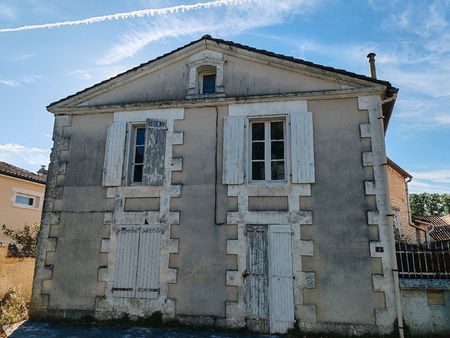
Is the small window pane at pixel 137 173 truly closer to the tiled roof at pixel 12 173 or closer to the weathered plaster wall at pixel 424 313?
the weathered plaster wall at pixel 424 313

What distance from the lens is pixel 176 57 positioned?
27.9 ft

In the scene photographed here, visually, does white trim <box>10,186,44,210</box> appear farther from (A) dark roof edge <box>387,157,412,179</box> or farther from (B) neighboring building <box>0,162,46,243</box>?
(A) dark roof edge <box>387,157,412,179</box>

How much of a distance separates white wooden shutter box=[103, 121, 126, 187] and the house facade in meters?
0.03

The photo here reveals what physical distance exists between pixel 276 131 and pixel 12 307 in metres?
7.24

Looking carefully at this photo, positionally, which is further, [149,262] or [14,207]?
[14,207]

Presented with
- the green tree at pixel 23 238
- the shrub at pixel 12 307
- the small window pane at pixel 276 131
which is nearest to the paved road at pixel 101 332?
the shrub at pixel 12 307

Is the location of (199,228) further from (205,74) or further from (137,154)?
(205,74)

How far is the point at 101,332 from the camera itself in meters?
6.67

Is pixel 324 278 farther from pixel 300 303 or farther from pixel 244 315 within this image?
pixel 244 315

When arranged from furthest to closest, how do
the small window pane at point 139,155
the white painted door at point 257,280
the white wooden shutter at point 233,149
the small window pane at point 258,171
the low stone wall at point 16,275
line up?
the low stone wall at point 16,275, the small window pane at point 139,155, the small window pane at point 258,171, the white wooden shutter at point 233,149, the white painted door at point 257,280

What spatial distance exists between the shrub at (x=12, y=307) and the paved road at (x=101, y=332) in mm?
577

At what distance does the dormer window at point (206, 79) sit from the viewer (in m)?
8.41

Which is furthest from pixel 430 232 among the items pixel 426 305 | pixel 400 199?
pixel 426 305

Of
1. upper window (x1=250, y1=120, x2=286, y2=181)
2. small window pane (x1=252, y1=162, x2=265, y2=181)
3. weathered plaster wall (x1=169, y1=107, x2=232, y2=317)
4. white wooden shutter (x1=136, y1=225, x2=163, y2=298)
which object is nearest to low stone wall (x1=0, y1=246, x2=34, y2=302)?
white wooden shutter (x1=136, y1=225, x2=163, y2=298)
